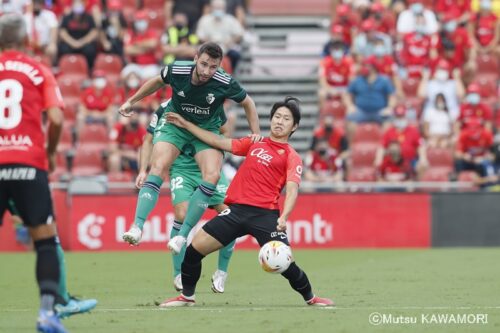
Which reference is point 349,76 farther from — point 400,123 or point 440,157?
point 440,157

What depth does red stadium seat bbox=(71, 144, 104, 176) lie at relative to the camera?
74.0ft

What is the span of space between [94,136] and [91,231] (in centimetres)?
277

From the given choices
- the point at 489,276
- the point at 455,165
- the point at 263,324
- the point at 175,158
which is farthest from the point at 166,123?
the point at 455,165

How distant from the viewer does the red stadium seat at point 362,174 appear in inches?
860

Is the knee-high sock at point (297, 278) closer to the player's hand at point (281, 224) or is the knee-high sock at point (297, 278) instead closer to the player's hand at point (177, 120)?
the player's hand at point (281, 224)

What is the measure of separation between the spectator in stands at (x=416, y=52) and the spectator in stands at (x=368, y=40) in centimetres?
38

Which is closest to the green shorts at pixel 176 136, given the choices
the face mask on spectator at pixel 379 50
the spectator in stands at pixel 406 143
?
the spectator in stands at pixel 406 143

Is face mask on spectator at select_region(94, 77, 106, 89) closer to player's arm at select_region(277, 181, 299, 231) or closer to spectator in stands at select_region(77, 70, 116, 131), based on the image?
spectator in stands at select_region(77, 70, 116, 131)

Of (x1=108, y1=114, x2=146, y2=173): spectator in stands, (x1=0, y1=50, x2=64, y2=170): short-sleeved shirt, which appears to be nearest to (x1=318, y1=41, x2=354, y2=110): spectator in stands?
(x1=108, y1=114, x2=146, y2=173): spectator in stands

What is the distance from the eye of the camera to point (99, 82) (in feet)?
76.6

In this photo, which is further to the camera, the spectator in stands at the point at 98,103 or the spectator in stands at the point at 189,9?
the spectator in stands at the point at 189,9

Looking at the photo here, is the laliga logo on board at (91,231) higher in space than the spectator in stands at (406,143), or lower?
lower

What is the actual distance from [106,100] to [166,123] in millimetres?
10963

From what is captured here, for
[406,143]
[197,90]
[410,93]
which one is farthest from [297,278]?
[410,93]
